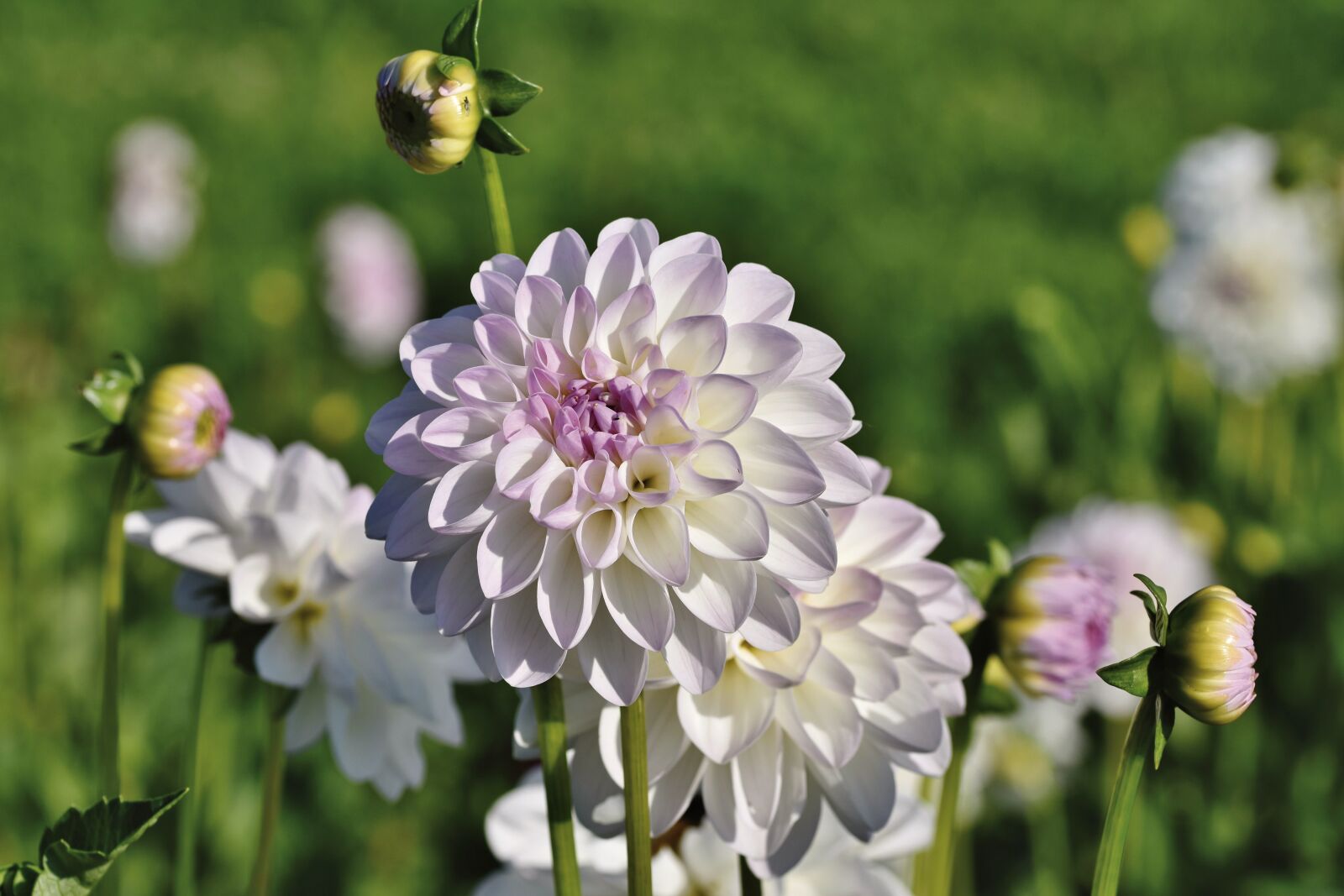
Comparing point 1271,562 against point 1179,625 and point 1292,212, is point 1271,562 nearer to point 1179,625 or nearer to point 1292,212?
point 1292,212

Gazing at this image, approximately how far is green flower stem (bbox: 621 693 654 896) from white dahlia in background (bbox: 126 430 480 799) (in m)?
0.26

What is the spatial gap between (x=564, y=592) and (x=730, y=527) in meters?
0.07

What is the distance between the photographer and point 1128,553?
1.45 m

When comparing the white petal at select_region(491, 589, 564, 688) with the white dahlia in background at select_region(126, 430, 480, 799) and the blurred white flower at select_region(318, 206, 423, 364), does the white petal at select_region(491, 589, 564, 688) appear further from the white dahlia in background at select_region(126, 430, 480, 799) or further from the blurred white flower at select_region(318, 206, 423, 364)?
the blurred white flower at select_region(318, 206, 423, 364)

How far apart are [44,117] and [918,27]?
2.42 meters

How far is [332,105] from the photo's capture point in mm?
3105

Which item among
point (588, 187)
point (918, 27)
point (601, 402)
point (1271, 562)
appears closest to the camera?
point (601, 402)

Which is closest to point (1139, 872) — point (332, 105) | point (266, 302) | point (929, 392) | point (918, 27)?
point (929, 392)

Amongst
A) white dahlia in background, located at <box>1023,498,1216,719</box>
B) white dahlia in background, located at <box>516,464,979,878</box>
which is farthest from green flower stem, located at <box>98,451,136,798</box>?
white dahlia in background, located at <box>1023,498,1216,719</box>

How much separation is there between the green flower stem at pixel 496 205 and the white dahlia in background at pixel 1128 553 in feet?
3.10

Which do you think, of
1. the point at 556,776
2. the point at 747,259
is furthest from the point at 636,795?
the point at 747,259

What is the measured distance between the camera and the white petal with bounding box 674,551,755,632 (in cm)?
49

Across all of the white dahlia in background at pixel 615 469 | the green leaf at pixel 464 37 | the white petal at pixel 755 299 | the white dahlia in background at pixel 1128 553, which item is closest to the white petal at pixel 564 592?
the white dahlia in background at pixel 615 469

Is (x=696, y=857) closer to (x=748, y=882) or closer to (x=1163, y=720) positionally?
(x=748, y=882)
